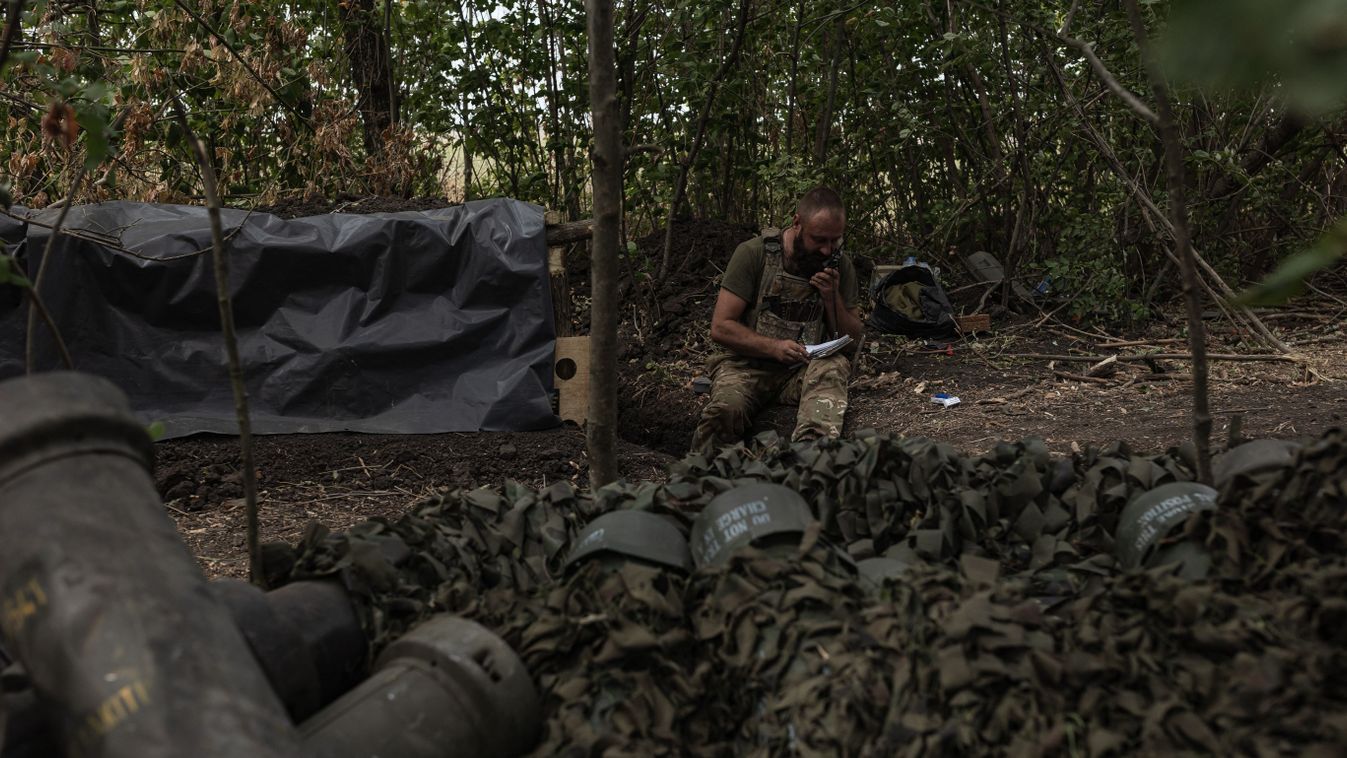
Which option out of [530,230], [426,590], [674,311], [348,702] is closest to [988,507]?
[426,590]

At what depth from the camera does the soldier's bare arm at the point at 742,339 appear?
5.76m

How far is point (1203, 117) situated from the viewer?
25.5 ft

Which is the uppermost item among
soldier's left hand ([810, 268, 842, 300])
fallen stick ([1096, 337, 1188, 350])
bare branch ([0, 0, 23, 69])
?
bare branch ([0, 0, 23, 69])

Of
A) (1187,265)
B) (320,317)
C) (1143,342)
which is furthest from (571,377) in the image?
(1187,265)

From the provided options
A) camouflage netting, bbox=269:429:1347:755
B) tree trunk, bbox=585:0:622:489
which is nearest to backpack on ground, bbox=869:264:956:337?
tree trunk, bbox=585:0:622:489

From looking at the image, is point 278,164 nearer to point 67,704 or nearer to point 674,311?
point 674,311

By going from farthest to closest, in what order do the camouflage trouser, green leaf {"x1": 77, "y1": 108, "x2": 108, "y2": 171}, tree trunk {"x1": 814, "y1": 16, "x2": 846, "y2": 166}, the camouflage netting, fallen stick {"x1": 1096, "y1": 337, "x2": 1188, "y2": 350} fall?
tree trunk {"x1": 814, "y1": 16, "x2": 846, "y2": 166} < fallen stick {"x1": 1096, "y1": 337, "x2": 1188, "y2": 350} < the camouflage trouser < green leaf {"x1": 77, "y1": 108, "x2": 108, "y2": 171} < the camouflage netting

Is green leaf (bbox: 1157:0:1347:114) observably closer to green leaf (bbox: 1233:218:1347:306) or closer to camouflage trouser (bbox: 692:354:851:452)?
green leaf (bbox: 1233:218:1347:306)

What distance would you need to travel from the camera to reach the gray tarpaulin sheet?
568 centimetres

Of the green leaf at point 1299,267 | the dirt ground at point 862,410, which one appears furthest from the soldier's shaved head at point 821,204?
the green leaf at point 1299,267

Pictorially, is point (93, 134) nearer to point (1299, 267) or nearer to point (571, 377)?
point (1299, 267)

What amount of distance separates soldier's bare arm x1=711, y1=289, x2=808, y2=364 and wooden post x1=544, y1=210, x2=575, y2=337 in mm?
934

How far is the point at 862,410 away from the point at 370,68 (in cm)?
487

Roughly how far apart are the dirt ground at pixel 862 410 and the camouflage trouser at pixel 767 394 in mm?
195
